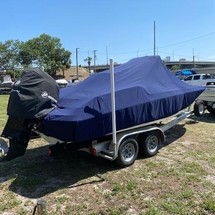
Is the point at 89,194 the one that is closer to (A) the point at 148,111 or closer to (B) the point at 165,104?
(A) the point at 148,111

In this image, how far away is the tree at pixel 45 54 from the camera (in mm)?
60438

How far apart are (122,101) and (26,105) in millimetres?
1805

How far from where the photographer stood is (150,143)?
7309 millimetres

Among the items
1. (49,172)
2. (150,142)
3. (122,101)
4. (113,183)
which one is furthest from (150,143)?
(49,172)

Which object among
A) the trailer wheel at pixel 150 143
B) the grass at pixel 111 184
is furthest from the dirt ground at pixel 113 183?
the trailer wheel at pixel 150 143

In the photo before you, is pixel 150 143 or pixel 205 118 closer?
pixel 150 143

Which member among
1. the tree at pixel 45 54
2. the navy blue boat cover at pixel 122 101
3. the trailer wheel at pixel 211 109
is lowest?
the trailer wheel at pixel 211 109

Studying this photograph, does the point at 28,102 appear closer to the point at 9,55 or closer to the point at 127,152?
the point at 127,152

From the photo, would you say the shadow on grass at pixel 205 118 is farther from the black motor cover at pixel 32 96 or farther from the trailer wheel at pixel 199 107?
the black motor cover at pixel 32 96

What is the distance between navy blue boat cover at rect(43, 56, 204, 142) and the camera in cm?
572

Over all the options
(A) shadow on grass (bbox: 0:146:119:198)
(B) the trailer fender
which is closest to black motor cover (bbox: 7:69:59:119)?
(A) shadow on grass (bbox: 0:146:119:198)

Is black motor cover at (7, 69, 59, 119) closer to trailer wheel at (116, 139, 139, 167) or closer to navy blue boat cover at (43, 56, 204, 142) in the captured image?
navy blue boat cover at (43, 56, 204, 142)

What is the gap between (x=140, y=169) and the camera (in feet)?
21.2

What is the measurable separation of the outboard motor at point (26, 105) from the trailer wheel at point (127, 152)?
1.57 metres
